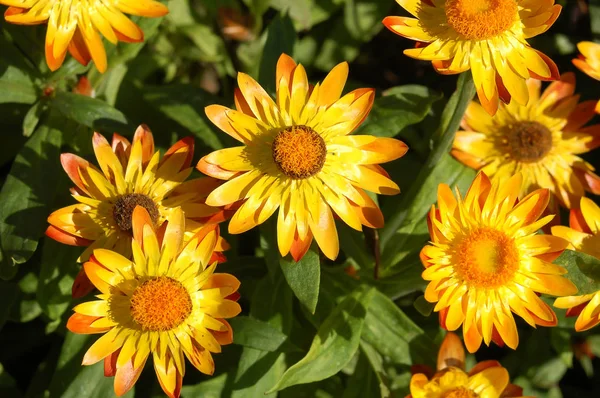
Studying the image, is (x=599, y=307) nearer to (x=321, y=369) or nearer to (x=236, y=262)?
(x=321, y=369)

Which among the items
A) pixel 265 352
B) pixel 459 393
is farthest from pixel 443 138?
pixel 265 352

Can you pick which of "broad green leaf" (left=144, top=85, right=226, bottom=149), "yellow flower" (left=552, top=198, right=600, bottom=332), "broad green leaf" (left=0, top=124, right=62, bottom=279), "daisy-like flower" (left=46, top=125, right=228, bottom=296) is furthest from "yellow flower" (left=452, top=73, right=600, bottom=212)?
"broad green leaf" (left=0, top=124, right=62, bottom=279)

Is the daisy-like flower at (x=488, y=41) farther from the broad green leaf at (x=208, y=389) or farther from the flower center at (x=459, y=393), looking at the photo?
the broad green leaf at (x=208, y=389)

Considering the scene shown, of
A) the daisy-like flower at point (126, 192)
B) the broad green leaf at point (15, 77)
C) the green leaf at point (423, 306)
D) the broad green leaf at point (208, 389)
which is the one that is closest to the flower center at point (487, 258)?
the green leaf at point (423, 306)

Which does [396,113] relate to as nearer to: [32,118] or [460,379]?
[460,379]

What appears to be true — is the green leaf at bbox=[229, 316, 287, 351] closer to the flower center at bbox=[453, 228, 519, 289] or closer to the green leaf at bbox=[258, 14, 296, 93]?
the flower center at bbox=[453, 228, 519, 289]

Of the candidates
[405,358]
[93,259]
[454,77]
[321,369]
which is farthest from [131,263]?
[454,77]

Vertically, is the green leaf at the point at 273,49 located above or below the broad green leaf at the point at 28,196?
above
